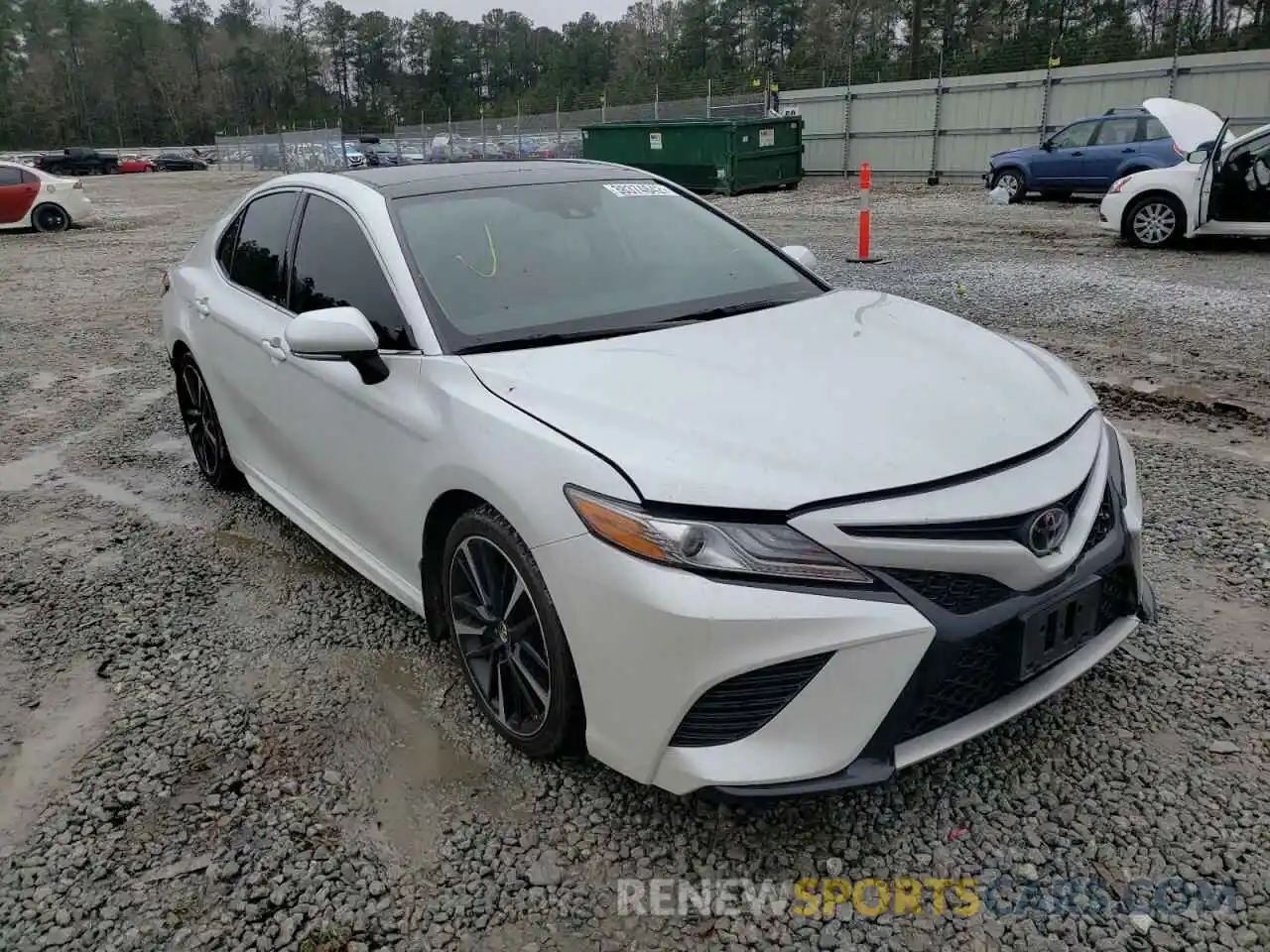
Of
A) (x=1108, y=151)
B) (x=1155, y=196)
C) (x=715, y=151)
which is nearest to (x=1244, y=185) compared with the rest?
(x=1155, y=196)

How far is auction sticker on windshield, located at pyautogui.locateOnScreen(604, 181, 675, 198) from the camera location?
3697 mm

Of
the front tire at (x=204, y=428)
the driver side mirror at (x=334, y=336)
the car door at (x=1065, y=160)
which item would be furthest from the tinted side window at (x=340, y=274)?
the car door at (x=1065, y=160)

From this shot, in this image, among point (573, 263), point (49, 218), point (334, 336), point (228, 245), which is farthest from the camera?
point (49, 218)

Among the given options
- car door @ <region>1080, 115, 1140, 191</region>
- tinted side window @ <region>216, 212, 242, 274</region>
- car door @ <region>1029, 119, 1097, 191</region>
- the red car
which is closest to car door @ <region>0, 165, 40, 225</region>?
tinted side window @ <region>216, 212, 242, 274</region>

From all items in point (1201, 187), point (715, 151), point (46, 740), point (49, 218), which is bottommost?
point (46, 740)

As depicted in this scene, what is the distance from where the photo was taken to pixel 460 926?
217cm

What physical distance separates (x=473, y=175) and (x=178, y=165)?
215 ft

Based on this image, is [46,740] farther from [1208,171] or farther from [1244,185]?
[1244,185]

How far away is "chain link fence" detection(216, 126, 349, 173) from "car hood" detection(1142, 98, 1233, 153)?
3664 centimetres

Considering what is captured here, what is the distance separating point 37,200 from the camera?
19.9 m

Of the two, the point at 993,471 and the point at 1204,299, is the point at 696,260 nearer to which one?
the point at 993,471

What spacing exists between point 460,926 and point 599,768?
0.60m

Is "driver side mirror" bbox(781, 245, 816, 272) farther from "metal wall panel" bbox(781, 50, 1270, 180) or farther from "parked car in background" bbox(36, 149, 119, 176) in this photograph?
"parked car in background" bbox(36, 149, 119, 176)

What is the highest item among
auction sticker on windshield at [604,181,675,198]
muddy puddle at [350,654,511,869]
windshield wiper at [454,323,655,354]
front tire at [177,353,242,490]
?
auction sticker on windshield at [604,181,675,198]
